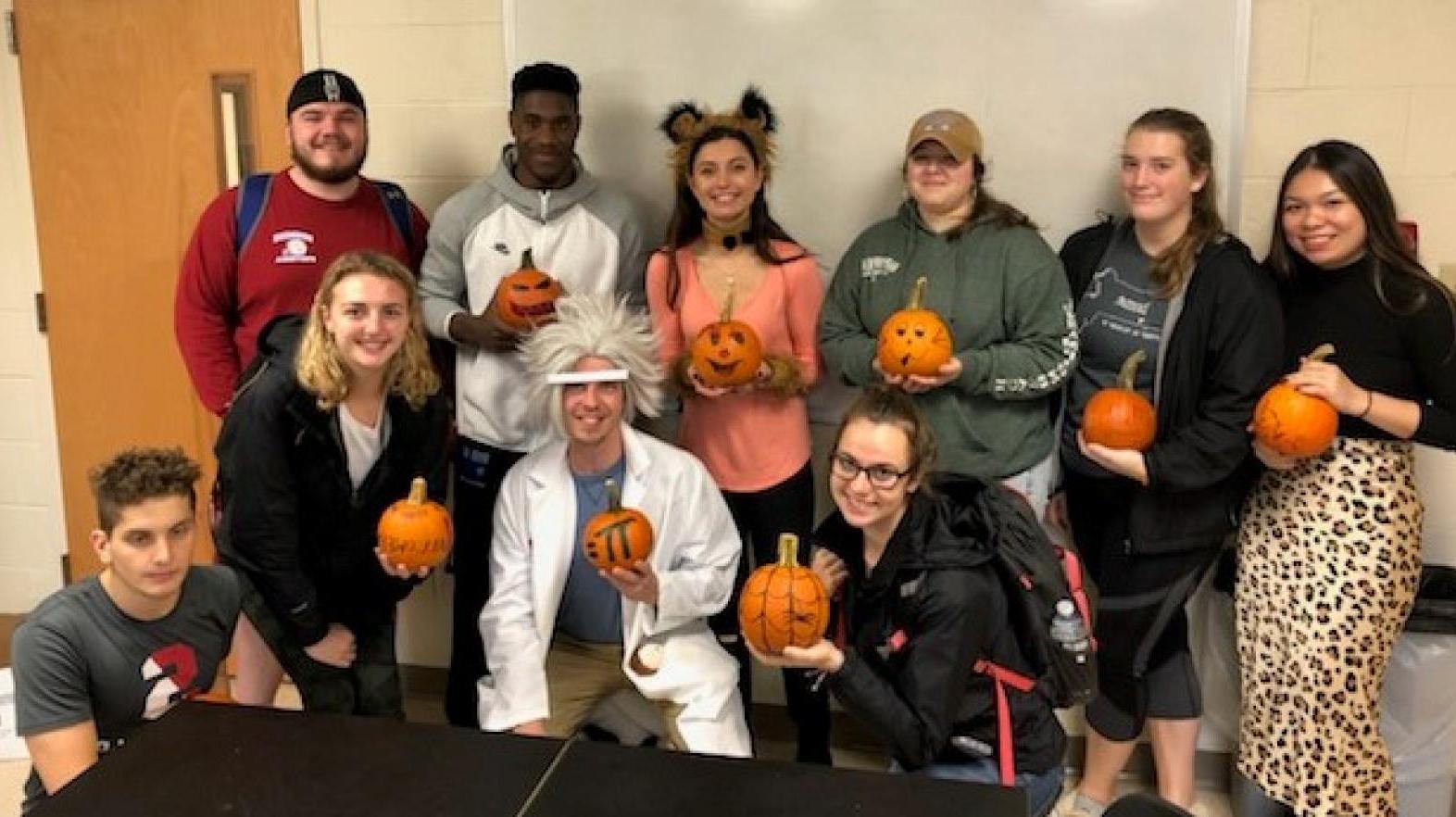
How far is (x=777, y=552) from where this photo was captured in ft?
10.1

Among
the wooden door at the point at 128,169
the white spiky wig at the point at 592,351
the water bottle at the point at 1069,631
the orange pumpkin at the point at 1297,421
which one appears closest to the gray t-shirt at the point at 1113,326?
the orange pumpkin at the point at 1297,421

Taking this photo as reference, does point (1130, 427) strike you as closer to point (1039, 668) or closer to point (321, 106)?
point (1039, 668)

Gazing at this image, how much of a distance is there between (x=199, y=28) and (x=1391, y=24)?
3.05 meters

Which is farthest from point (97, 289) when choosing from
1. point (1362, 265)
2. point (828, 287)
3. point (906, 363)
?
point (1362, 265)

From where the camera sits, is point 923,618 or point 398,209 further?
point 398,209

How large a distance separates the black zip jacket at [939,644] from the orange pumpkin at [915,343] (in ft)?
1.36

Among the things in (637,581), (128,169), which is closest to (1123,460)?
(637,581)

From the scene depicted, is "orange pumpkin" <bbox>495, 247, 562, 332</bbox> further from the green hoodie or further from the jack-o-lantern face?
the green hoodie

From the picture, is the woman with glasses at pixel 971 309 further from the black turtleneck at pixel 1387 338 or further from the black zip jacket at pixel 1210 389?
the black turtleneck at pixel 1387 338

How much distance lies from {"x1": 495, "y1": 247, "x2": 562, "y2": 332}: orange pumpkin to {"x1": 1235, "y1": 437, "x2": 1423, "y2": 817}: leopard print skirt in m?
1.63

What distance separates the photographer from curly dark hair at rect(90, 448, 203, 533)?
232cm

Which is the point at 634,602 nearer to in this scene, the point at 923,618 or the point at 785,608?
the point at 785,608

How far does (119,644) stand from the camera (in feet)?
7.63

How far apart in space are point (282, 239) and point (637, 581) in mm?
1251
